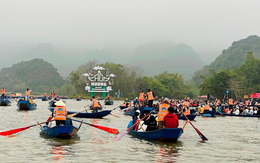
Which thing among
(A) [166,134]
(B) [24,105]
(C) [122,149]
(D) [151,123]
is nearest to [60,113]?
(C) [122,149]

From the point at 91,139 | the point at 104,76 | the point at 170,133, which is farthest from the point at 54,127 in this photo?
the point at 104,76

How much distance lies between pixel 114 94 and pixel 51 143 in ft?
412

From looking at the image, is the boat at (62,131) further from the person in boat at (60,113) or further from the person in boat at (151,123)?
the person in boat at (151,123)

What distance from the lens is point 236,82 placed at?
282ft

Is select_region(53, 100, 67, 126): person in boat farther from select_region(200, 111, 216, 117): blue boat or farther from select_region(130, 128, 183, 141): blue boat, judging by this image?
select_region(200, 111, 216, 117): blue boat

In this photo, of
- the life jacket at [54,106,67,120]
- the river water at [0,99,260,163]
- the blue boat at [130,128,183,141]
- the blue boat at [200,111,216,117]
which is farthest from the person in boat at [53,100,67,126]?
the blue boat at [200,111,216,117]

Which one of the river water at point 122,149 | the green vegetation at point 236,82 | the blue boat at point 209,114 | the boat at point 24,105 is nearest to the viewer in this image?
the river water at point 122,149

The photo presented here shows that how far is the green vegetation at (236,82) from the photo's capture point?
286 ft

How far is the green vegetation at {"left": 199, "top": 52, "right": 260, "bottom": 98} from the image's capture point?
87.3m

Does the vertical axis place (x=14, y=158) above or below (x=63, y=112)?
below

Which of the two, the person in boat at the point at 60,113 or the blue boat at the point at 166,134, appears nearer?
the blue boat at the point at 166,134

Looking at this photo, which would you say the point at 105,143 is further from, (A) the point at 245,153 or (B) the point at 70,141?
(A) the point at 245,153

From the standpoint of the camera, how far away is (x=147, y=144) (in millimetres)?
17547

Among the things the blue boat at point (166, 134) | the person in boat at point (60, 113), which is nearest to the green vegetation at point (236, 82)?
the blue boat at point (166, 134)
